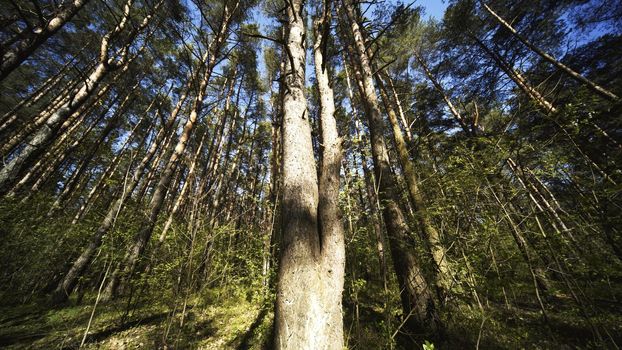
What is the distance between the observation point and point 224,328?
473cm

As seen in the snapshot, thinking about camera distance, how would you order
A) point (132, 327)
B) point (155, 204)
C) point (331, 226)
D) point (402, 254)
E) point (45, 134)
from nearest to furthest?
point (331, 226)
point (402, 254)
point (45, 134)
point (132, 327)
point (155, 204)

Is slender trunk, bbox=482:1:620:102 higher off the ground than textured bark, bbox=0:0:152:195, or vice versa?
slender trunk, bbox=482:1:620:102

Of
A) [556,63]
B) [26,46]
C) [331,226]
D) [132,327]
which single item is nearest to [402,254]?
[331,226]

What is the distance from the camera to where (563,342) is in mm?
3559

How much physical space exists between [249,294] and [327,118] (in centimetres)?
651

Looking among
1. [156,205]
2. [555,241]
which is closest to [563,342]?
[555,241]

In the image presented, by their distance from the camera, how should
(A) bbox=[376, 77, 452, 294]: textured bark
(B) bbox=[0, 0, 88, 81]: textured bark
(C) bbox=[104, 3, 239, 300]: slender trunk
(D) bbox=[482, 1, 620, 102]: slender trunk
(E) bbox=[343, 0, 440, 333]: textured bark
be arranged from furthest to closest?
(D) bbox=[482, 1, 620, 102]: slender trunk → (C) bbox=[104, 3, 239, 300]: slender trunk → (A) bbox=[376, 77, 452, 294]: textured bark → (B) bbox=[0, 0, 88, 81]: textured bark → (E) bbox=[343, 0, 440, 333]: textured bark

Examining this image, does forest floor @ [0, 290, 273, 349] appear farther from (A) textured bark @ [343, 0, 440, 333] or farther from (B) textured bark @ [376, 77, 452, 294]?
(B) textured bark @ [376, 77, 452, 294]

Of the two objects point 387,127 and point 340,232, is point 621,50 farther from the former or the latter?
point 340,232

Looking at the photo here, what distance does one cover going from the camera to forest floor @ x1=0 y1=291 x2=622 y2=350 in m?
3.41

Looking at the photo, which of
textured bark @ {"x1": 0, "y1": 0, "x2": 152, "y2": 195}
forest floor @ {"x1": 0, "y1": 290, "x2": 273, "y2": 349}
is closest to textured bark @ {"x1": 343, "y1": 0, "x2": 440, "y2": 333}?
forest floor @ {"x1": 0, "y1": 290, "x2": 273, "y2": 349}

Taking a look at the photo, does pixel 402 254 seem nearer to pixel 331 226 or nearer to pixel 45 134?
pixel 331 226

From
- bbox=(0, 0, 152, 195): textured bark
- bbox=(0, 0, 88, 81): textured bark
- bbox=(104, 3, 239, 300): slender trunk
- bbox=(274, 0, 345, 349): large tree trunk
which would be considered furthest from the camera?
bbox=(104, 3, 239, 300): slender trunk

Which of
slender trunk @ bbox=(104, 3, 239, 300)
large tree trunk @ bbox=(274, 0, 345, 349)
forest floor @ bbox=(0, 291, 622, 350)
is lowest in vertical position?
forest floor @ bbox=(0, 291, 622, 350)
